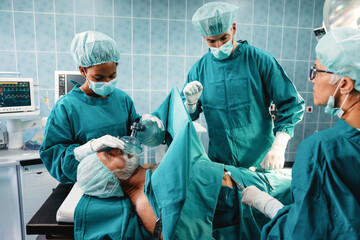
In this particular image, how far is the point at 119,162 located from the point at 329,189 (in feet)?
3.02

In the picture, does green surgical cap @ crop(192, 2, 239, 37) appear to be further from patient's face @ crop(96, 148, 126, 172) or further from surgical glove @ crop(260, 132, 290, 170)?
patient's face @ crop(96, 148, 126, 172)

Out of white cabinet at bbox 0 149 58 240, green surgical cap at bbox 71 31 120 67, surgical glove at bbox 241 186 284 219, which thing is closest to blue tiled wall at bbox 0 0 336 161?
white cabinet at bbox 0 149 58 240

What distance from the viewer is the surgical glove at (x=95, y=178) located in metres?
1.16

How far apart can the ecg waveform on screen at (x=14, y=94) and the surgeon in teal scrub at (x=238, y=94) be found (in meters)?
1.51

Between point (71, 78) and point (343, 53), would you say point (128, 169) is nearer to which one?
point (343, 53)

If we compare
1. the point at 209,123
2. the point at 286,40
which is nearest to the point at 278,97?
the point at 209,123

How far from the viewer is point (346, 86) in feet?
2.68

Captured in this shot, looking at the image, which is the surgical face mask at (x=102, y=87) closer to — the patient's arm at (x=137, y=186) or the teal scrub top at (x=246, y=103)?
the patient's arm at (x=137, y=186)

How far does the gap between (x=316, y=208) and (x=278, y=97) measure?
2.85 feet

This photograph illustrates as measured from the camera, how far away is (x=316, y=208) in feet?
2.42

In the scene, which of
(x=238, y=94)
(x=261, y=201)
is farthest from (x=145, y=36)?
(x=261, y=201)

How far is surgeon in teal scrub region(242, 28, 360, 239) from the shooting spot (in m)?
0.71

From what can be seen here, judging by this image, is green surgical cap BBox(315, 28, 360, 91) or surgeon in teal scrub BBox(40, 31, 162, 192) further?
surgeon in teal scrub BBox(40, 31, 162, 192)

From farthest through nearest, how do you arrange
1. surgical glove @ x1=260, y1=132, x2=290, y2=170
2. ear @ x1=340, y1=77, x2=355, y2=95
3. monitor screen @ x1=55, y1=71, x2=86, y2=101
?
monitor screen @ x1=55, y1=71, x2=86, y2=101, surgical glove @ x1=260, y1=132, x2=290, y2=170, ear @ x1=340, y1=77, x2=355, y2=95
